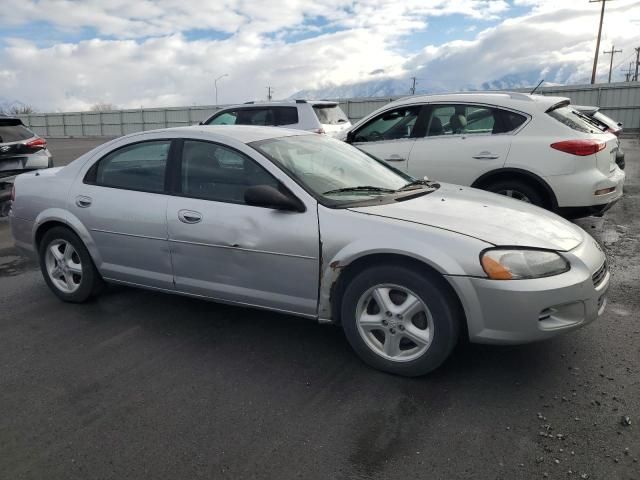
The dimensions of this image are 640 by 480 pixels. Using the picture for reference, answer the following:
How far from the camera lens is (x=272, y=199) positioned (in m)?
3.43

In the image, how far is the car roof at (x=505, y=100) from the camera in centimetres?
600

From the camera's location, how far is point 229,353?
3639 mm

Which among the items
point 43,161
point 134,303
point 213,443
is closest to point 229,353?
point 213,443

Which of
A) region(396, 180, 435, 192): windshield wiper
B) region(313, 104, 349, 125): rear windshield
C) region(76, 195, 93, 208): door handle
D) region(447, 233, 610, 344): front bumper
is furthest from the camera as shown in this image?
region(313, 104, 349, 125): rear windshield

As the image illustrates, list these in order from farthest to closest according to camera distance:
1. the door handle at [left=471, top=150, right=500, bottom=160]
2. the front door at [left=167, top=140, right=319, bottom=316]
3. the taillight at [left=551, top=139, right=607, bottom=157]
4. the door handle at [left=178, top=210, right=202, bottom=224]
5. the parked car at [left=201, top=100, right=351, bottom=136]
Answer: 1. the parked car at [left=201, top=100, right=351, bottom=136]
2. the door handle at [left=471, top=150, right=500, bottom=160]
3. the taillight at [left=551, top=139, right=607, bottom=157]
4. the door handle at [left=178, top=210, right=202, bottom=224]
5. the front door at [left=167, top=140, right=319, bottom=316]

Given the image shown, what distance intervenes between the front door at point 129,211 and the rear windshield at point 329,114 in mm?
6617

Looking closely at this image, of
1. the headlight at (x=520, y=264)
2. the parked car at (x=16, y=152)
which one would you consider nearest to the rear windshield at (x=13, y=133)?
the parked car at (x=16, y=152)

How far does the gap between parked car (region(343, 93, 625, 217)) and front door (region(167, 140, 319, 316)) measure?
3.23 meters

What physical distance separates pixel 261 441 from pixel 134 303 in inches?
93.2

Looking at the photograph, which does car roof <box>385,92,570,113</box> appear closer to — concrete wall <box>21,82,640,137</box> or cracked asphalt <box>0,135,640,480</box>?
cracked asphalt <box>0,135,640,480</box>

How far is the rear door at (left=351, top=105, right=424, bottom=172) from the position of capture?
21.7ft

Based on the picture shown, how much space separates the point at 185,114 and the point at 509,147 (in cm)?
3443

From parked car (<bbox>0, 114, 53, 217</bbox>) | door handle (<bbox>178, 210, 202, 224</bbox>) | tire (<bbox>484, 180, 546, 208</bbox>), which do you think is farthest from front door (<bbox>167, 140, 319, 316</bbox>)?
parked car (<bbox>0, 114, 53, 217</bbox>)

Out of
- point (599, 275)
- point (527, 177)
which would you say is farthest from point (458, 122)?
point (599, 275)
